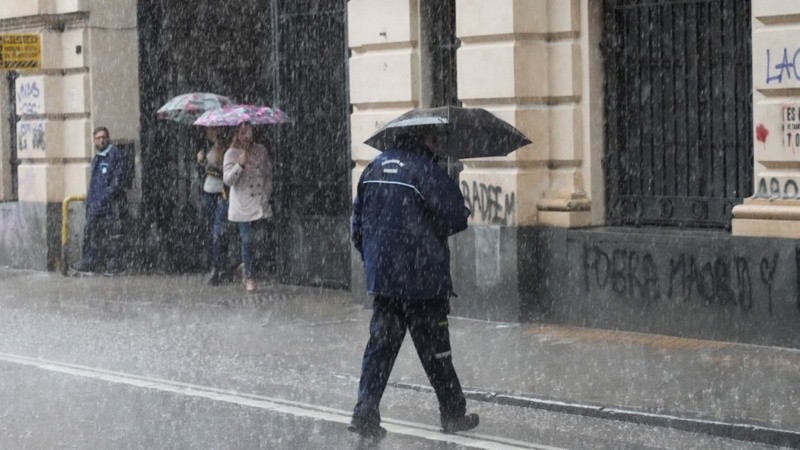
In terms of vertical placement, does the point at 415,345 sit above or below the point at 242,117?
below

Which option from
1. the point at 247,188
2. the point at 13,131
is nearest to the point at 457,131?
the point at 247,188

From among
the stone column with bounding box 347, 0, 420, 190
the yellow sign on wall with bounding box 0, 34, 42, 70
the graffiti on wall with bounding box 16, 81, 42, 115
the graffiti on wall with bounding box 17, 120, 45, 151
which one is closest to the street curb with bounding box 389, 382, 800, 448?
the stone column with bounding box 347, 0, 420, 190

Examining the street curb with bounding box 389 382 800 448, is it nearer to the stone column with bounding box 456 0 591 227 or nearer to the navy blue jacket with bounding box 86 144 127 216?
the stone column with bounding box 456 0 591 227

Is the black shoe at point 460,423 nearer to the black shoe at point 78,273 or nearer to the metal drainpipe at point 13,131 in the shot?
the black shoe at point 78,273

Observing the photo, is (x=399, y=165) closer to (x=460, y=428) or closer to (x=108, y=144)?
(x=460, y=428)

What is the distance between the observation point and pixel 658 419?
8.59 m

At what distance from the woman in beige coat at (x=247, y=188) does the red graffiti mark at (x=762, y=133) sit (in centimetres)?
595

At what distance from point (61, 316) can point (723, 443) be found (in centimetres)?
762

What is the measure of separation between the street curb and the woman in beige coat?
6.12 m

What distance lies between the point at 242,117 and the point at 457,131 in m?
6.92

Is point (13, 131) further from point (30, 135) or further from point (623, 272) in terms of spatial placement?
point (623, 272)

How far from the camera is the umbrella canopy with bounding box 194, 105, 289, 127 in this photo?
15.0m

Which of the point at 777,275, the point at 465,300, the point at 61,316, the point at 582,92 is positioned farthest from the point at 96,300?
the point at 777,275

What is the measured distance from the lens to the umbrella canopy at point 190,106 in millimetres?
16078
